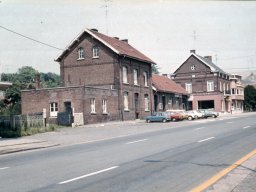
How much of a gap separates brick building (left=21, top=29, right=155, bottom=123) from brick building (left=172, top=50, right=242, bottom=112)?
91.9ft

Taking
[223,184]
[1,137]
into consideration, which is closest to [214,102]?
[1,137]

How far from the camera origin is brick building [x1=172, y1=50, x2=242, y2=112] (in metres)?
78.3

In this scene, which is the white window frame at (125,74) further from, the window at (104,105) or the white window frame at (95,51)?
the window at (104,105)

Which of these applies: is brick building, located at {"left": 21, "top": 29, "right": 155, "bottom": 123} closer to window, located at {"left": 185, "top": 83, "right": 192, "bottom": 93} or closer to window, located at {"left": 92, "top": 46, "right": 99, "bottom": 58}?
window, located at {"left": 92, "top": 46, "right": 99, "bottom": 58}

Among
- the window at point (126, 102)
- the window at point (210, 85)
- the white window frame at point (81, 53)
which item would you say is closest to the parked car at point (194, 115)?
the window at point (126, 102)

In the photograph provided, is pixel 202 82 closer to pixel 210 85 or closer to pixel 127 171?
pixel 210 85

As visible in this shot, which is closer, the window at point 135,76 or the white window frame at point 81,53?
the white window frame at point 81,53

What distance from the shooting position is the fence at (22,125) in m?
28.6

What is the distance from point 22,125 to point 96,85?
18.2m

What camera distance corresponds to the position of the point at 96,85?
47.6m

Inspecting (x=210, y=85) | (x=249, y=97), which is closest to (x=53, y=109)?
(x=210, y=85)

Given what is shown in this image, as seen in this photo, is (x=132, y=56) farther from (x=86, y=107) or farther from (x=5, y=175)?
(x=5, y=175)

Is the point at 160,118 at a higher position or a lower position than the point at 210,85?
lower

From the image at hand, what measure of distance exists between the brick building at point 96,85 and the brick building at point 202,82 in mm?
27999
